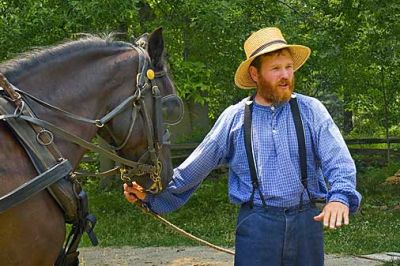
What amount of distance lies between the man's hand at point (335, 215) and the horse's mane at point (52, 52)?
1.34m

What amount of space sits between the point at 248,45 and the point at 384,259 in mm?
4061

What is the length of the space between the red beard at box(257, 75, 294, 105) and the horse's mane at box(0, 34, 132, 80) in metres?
0.74

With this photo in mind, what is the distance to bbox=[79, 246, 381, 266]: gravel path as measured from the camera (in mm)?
7089

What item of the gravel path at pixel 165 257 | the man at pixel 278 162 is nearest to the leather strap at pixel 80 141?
the man at pixel 278 162

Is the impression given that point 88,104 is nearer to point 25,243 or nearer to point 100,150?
point 100,150

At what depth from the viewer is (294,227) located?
11.4ft

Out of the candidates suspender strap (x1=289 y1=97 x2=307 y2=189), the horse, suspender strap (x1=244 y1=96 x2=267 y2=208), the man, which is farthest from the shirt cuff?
the horse

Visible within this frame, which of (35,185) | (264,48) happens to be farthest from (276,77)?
(35,185)

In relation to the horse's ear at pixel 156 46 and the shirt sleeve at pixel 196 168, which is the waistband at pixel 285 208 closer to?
the shirt sleeve at pixel 196 168

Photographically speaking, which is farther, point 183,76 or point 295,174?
point 183,76

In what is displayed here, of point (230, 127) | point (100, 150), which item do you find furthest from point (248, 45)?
point (100, 150)

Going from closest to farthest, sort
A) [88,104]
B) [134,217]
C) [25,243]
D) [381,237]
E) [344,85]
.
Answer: [25,243], [88,104], [381,237], [134,217], [344,85]

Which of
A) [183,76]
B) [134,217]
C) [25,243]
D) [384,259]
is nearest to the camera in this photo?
[25,243]

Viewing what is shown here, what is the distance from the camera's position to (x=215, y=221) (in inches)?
379
